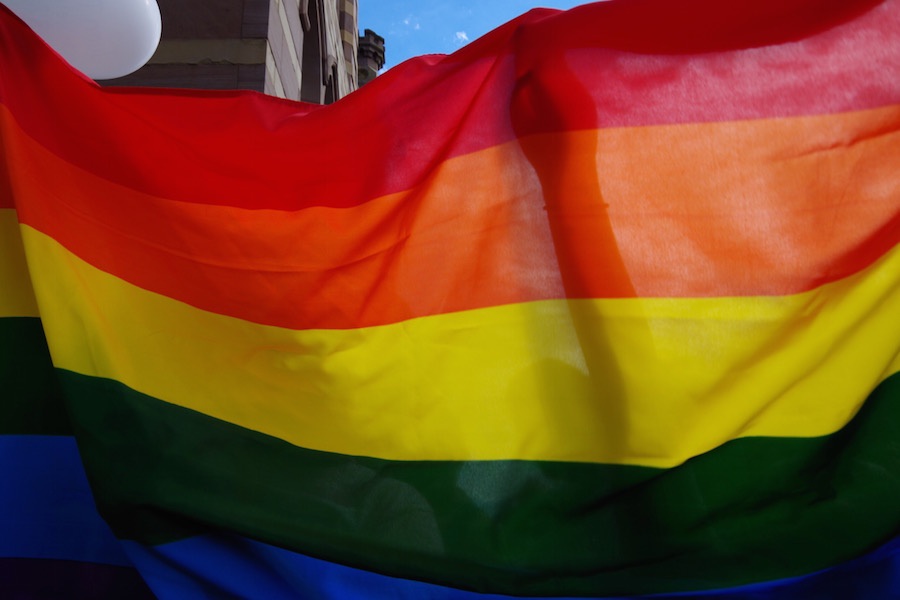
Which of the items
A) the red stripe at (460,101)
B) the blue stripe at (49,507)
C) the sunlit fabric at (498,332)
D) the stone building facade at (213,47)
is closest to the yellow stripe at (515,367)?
the sunlit fabric at (498,332)

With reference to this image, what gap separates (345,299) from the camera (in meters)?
1.91

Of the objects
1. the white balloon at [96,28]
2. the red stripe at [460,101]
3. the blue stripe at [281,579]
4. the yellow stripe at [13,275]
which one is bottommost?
the blue stripe at [281,579]

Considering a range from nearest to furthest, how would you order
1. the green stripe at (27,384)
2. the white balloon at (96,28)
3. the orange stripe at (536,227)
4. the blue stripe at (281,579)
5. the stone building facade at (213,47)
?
the blue stripe at (281,579) < the orange stripe at (536,227) < the green stripe at (27,384) < the white balloon at (96,28) < the stone building facade at (213,47)

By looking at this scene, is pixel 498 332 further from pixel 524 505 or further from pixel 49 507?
pixel 49 507

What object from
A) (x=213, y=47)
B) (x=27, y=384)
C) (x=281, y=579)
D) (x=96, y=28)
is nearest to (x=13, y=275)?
(x=27, y=384)

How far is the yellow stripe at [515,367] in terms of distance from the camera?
5.41ft

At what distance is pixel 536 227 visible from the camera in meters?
1.82

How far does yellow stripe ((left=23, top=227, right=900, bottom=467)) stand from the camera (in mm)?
1647

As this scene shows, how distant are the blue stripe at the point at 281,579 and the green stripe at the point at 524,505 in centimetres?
2

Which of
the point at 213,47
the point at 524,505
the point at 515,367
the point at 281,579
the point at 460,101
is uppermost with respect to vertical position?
the point at 213,47

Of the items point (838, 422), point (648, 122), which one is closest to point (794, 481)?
point (838, 422)

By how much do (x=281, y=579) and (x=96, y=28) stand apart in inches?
66.3

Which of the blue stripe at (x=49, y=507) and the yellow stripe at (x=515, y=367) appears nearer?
the yellow stripe at (x=515, y=367)

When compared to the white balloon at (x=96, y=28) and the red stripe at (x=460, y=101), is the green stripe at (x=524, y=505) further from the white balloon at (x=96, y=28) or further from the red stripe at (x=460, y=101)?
the white balloon at (x=96, y=28)
